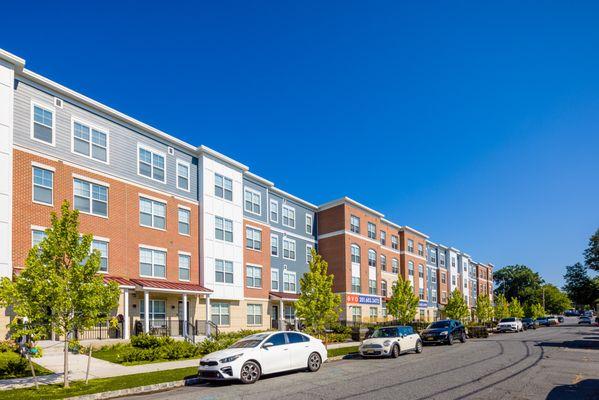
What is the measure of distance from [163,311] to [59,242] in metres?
15.4

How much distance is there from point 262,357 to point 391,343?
8963mm

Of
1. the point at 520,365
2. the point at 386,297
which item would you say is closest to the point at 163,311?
the point at 520,365

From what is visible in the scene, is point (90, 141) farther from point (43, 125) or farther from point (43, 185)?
point (43, 185)

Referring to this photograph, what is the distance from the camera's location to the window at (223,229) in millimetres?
33844

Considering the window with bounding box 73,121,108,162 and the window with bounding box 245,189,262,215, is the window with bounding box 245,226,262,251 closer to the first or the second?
the window with bounding box 245,189,262,215

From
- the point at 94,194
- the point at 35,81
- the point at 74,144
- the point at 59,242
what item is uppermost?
the point at 35,81

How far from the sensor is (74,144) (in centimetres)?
2506

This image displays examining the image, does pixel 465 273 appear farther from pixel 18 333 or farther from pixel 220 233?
pixel 18 333

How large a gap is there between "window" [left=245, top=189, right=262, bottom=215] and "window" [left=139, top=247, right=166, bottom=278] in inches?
378

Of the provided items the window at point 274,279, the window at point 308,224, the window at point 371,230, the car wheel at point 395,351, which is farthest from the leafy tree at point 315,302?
the window at point 371,230

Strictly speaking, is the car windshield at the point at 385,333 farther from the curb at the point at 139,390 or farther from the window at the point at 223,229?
the window at the point at 223,229

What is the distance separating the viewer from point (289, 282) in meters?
42.9

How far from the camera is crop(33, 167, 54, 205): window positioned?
22.8 meters

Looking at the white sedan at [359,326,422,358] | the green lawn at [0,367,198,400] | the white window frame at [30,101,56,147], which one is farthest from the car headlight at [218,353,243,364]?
the white window frame at [30,101,56,147]
